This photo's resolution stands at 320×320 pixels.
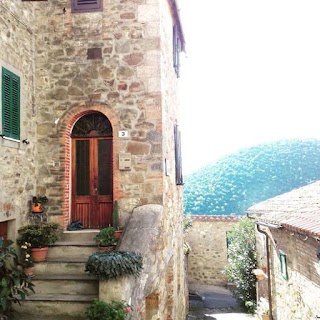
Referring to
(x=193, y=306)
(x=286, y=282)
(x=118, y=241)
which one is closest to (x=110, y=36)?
(x=118, y=241)

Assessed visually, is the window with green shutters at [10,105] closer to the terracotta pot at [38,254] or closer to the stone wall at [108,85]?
the stone wall at [108,85]

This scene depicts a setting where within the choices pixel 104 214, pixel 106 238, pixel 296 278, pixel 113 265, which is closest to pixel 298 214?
pixel 296 278

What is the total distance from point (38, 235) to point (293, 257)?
5768 mm

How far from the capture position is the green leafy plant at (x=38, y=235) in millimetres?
6449

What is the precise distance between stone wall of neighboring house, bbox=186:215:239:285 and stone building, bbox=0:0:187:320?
421 inches

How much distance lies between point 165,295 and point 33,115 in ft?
16.5

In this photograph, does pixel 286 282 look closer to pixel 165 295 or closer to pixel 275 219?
pixel 275 219

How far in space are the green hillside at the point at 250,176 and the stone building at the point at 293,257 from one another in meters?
13.8

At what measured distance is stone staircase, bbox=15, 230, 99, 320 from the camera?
17.1 feet

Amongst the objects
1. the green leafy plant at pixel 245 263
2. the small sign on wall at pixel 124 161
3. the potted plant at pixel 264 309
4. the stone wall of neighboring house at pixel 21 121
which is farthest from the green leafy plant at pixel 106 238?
the green leafy plant at pixel 245 263

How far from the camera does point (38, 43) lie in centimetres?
771

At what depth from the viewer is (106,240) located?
21.2ft

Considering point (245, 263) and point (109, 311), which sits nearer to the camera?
point (109, 311)

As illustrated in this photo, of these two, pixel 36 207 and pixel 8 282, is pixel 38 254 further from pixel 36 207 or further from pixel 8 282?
pixel 8 282
